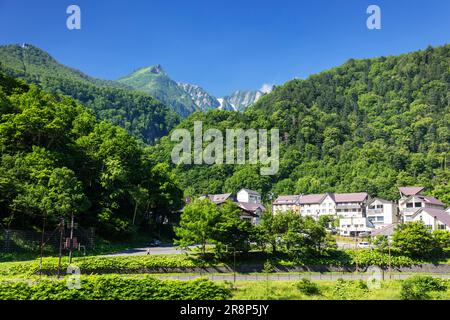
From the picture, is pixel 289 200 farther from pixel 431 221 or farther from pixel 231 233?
pixel 231 233

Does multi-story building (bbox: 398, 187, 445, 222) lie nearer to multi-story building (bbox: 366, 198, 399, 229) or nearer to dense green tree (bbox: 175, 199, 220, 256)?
multi-story building (bbox: 366, 198, 399, 229)

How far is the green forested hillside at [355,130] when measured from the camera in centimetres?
11119

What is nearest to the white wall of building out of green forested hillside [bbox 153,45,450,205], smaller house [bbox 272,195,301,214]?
green forested hillside [bbox 153,45,450,205]

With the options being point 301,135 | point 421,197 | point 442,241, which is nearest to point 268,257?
point 442,241

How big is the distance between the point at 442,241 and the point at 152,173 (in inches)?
1535

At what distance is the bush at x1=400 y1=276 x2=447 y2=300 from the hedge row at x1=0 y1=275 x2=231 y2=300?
38.3 feet

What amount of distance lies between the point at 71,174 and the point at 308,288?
2769cm

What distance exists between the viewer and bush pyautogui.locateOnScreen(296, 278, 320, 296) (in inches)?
1152

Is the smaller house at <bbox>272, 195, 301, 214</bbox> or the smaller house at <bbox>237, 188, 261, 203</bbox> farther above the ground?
the smaller house at <bbox>237, 188, 261, 203</bbox>

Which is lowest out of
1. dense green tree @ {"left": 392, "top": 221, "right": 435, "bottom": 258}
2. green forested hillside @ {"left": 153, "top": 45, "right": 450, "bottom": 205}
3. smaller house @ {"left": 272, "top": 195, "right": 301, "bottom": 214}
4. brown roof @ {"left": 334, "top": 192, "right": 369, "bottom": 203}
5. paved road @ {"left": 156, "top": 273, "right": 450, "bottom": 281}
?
paved road @ {"left": 156, "top": 273, "right": 450, "bottom": 281}

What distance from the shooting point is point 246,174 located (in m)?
122

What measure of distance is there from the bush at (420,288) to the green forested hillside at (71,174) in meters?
30.7

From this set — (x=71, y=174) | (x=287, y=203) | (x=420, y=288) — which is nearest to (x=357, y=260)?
(x=420, y=288)

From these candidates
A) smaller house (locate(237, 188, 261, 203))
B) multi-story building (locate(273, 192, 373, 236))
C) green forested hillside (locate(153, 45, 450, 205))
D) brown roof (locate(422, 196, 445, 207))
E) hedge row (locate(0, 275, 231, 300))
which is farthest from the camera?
green forested hillside (locate(153, 45, 450, 205))
